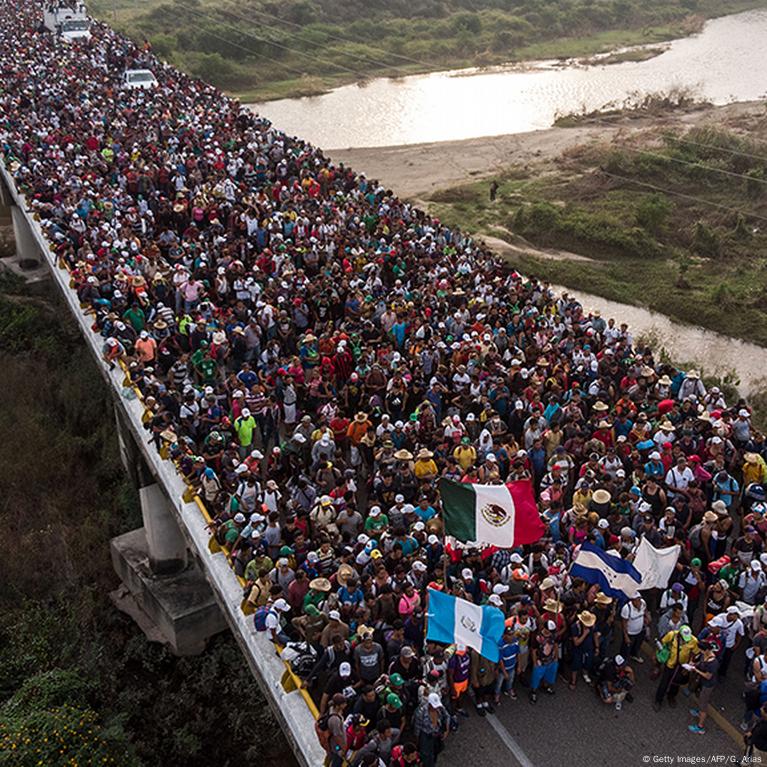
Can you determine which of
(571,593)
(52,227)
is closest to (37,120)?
(52,227)

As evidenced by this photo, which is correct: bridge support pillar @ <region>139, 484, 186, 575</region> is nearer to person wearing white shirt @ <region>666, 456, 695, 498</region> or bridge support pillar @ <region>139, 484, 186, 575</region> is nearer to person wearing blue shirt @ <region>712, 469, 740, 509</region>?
person wearing white shirt @ <region>666, 456, 695, 498</region>

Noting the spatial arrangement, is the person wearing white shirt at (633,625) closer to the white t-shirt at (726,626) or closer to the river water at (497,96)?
the white t-shirt at (726,626)

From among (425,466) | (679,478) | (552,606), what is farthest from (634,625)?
(425,466)

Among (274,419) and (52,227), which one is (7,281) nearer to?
(52,227)

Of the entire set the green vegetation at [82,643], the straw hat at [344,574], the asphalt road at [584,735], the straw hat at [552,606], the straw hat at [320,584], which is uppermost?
the straw hat at [344,574]

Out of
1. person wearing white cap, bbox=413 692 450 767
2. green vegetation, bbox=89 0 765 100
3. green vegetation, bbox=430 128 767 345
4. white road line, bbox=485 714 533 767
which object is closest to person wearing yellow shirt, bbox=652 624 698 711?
white road line, bbox=485 714 533 767

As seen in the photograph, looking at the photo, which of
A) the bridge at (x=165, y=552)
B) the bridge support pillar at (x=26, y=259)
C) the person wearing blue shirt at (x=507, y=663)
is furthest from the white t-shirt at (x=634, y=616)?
the bridge support pillar at (x=26, y=259)
